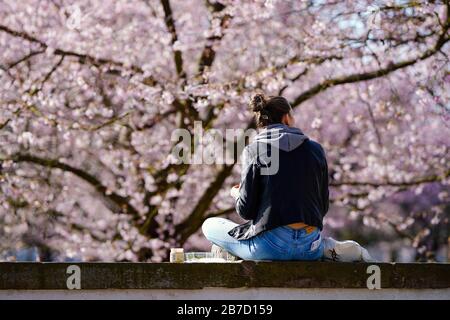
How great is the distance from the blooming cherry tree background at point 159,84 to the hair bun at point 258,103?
3715 millimetres

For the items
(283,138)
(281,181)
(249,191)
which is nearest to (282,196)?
(281,181)

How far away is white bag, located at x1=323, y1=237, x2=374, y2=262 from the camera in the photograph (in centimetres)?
533

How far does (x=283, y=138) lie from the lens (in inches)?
206

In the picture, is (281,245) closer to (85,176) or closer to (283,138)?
(283,138)

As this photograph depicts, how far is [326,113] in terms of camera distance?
15.6m

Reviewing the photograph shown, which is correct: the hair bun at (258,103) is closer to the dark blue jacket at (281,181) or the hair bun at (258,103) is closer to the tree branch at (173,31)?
the dark blue jacket at (281,181)

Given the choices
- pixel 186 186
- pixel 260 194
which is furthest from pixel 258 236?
pixel 186 186

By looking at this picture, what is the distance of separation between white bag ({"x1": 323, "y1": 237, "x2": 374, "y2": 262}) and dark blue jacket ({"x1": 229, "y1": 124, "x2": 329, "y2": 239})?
21cm

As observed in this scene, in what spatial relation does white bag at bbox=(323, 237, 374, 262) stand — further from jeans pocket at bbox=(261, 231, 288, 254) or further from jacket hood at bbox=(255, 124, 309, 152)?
jacket hood at bbox=(255, 124, 309, 152)

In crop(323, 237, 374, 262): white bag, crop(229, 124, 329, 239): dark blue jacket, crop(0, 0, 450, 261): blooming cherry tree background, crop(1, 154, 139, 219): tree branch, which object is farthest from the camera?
crop(1, 154, 139, 219): tree branch

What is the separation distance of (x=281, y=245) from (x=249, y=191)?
0.39 m

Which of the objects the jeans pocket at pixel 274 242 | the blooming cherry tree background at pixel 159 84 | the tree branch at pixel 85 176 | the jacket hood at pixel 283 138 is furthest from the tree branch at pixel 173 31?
the jeans pocket at pixel 274 242

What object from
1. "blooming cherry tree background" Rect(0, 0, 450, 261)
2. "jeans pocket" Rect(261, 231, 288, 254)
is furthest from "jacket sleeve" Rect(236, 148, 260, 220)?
"blooming cherry tree background" Rect(0, 0, 450, 261)

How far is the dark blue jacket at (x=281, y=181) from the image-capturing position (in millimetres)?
5141
